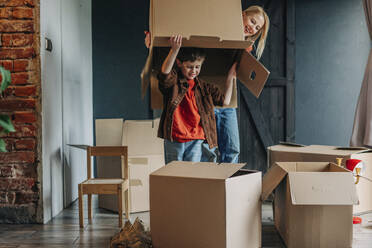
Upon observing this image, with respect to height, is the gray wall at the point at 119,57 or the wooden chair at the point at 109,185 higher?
the gray wall at the point at 119,57

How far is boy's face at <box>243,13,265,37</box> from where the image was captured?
7.25 feet

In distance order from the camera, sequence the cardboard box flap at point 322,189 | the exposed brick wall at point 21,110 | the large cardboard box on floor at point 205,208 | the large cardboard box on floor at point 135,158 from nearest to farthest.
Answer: the large cardboard box on floor at point 205,208
the cardboard box flap at point 322,189
the exposed brick wall at point 21,110
the large cardboard box on floor at point 135,158

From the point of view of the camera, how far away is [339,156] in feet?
7.36

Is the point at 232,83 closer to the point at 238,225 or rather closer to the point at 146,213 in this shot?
the point at 238,225

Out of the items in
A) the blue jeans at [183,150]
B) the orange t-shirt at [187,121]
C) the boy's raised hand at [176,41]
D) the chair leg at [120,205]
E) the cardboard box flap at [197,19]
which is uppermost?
the cardboard box flap at [197,19]

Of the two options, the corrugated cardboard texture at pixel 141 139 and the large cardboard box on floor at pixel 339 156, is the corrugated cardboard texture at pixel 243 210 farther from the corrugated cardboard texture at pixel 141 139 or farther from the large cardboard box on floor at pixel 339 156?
the corrugated cardboard texture at pixel 141 139

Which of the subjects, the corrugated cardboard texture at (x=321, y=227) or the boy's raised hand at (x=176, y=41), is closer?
the corrugated cardboard texture at (x=321, y=227)

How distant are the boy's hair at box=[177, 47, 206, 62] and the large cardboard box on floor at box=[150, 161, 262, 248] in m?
0.66

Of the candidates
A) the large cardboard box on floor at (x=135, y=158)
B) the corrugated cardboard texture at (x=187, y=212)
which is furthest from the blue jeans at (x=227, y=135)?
the corrugated cardboard texture at (x=187, y=212)

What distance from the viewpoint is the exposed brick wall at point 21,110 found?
225 cm

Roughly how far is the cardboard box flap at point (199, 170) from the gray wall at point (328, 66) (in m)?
2.01

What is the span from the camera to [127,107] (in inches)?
140

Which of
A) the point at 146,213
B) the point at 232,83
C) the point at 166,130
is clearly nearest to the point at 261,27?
the point at 232,83

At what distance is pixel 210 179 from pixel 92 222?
3.68 ft
